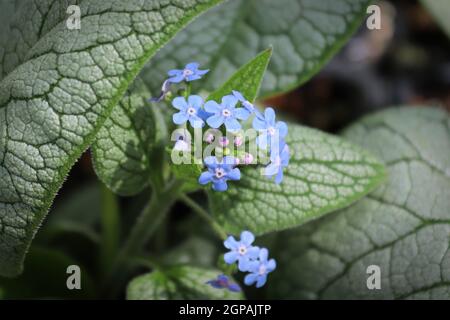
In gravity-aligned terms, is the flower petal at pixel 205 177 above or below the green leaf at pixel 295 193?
below

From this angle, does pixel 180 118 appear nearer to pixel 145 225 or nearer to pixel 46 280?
pixel 145 225

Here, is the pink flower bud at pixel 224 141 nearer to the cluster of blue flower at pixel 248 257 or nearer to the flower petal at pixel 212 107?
the flower petal at pixel 212 107

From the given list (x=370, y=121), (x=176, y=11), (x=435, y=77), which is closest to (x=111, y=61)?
(x=176, y=11)

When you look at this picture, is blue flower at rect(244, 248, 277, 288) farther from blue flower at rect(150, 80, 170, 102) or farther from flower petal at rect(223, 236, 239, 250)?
blue flower at rect(150, 80, 170, 102)

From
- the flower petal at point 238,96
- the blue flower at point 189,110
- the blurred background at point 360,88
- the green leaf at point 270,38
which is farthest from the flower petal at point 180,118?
the blurred background at point 360,88

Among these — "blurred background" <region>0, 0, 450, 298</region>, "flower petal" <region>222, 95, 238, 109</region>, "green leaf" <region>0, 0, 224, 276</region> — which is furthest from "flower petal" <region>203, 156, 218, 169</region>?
"blurred background" <region>0, 0, 450, 298</region>
